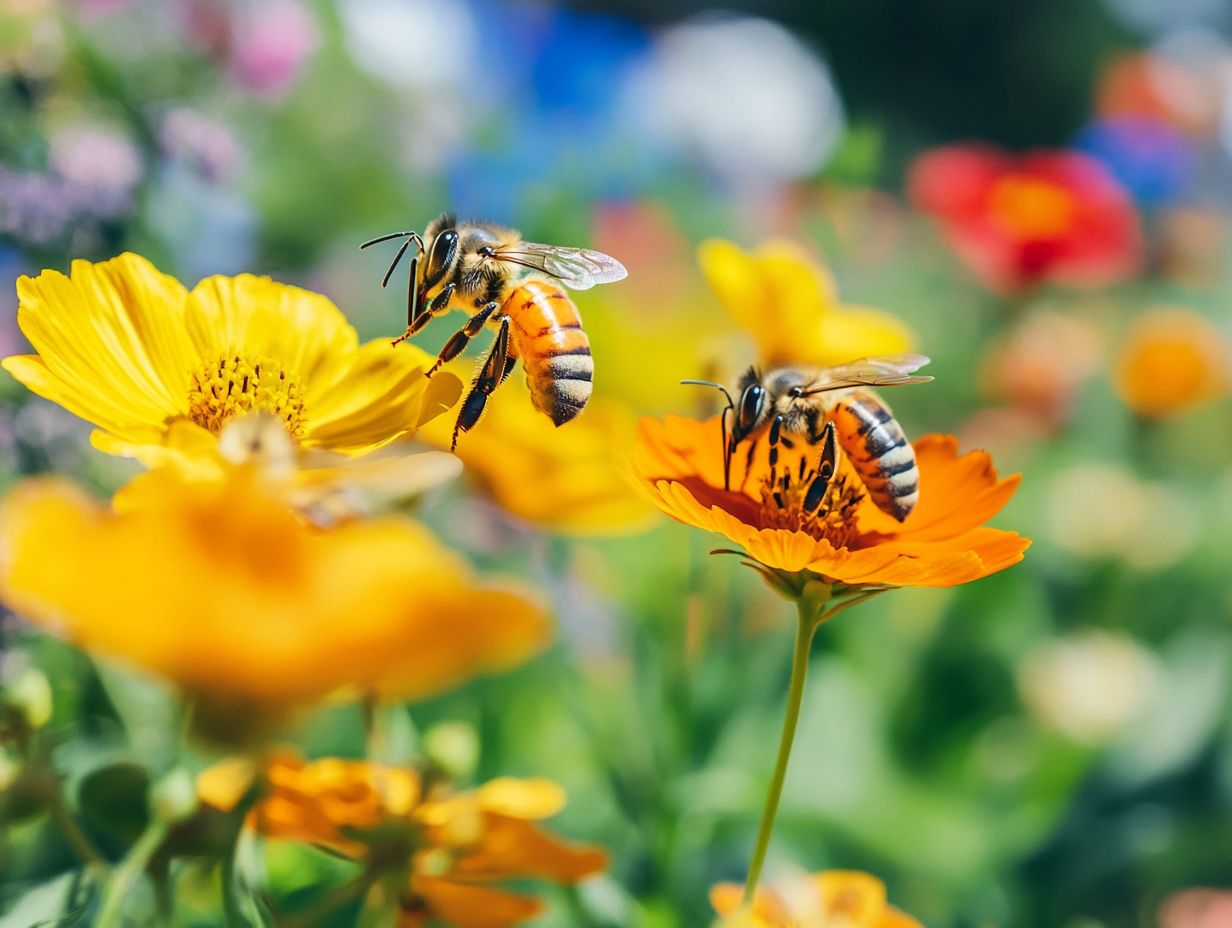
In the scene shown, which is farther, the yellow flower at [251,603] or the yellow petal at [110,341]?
the yellow petal at [110,341]

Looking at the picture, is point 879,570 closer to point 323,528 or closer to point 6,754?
point 323,528

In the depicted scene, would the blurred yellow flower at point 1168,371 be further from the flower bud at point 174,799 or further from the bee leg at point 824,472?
the flower bud at point 174,799

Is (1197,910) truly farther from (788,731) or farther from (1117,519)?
(788,731)

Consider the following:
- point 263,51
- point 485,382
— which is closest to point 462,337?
point 485,382

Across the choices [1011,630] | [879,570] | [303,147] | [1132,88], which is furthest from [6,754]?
[1132,88]

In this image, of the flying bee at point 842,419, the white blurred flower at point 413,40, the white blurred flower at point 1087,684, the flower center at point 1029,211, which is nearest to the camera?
the flying bee at point 842,419

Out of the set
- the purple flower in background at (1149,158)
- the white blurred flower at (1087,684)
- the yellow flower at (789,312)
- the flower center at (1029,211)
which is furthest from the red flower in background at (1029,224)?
the purple flower in background at (1149,158)
